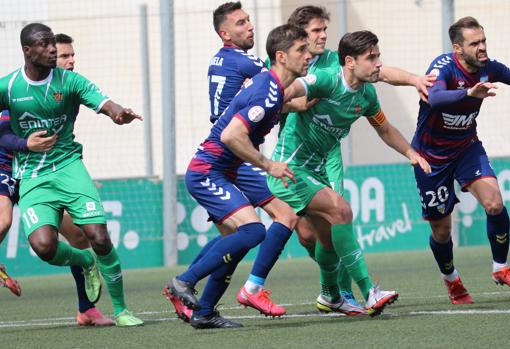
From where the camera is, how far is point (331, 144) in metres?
8.53

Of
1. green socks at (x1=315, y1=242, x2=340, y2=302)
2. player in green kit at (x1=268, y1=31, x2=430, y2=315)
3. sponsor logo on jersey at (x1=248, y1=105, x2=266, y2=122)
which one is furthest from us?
green socks at (x1=315, y1=242, x2=340, y2=302)

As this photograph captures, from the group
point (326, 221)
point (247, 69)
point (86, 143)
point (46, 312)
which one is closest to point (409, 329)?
point (326, 221)

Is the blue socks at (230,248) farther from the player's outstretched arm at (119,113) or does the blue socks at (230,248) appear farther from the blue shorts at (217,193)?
the player's outstretched arm at (119,113)

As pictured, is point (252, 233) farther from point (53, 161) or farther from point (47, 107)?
point (47, 107)

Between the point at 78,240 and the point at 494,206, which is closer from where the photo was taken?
the point at 494,206

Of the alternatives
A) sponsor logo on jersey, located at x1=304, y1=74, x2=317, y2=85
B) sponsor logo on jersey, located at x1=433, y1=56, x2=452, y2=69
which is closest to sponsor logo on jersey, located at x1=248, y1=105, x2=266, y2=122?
sponsor logo on jersey, located at x1=304, y1=74, x2=317, y2=85

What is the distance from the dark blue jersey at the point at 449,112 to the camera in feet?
29.0

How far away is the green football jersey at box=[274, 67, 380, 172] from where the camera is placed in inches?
325

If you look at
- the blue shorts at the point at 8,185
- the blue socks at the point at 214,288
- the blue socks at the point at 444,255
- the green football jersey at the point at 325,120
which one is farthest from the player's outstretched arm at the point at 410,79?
the blue shorts at the point at 8,185

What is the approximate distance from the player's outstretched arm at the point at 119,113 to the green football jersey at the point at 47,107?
5cm

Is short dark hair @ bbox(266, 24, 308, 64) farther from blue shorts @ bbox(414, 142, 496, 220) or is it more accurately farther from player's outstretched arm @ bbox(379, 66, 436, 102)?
blue shorts @ bbox(414, 142, 496, 220)

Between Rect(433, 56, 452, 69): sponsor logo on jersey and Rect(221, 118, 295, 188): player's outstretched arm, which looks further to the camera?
Rect(433, 56, 452, 69): sponsor logo on jersey

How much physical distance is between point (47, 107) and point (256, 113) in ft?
5.56

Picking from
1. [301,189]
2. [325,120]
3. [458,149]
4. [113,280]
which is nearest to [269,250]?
[301,189]
